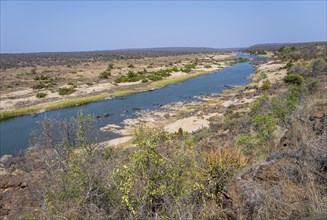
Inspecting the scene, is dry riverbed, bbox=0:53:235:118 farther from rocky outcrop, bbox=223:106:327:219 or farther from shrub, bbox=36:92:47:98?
rocky outcrop, bbox=223:106:327:219

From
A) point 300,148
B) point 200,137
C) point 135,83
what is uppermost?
point 300,148

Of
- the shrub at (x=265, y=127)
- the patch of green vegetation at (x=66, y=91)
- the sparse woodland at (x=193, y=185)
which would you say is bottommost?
the patch of green vegetation at (x=66, y=91)

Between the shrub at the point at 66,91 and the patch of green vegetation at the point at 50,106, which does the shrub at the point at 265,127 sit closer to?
the patch of green vegetation at the point at 50,106

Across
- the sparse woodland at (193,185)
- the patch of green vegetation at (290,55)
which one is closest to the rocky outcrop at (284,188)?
the sparse woodland at (193,185)

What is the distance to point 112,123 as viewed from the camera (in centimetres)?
3225

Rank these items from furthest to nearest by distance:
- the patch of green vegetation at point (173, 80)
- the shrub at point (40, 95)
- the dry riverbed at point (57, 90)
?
the patch of green vegetation at point (173, 80) < the shrub at point (40, 95) < the dry riverbed at point (57, 90)

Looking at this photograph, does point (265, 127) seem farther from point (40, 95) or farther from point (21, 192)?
point (40, 95)

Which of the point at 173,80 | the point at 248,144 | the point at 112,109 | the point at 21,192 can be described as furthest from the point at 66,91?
the point at 248,144

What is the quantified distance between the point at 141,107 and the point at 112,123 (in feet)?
23.5

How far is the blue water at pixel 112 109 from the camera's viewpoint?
28.5 m

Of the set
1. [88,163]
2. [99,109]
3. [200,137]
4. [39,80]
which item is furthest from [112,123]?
[39,80]

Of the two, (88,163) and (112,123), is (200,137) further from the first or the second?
(112,123)

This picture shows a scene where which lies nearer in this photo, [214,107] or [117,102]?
[214,107]

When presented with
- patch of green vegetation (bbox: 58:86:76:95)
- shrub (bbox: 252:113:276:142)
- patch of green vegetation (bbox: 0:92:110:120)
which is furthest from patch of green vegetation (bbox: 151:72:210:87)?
shrub (bbox: 252:113:276:142)
